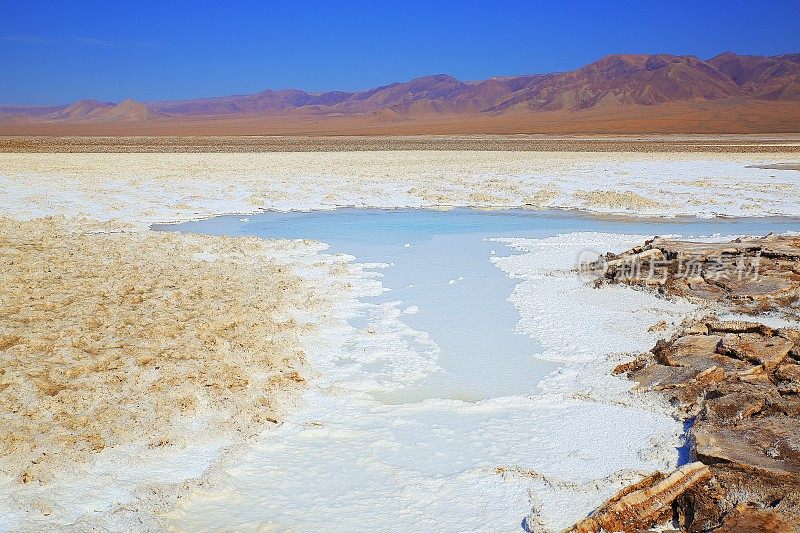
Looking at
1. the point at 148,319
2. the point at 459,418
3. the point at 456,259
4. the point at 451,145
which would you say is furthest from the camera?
the point at 451,145

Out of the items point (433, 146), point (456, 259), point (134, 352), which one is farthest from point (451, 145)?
point (134, 352)

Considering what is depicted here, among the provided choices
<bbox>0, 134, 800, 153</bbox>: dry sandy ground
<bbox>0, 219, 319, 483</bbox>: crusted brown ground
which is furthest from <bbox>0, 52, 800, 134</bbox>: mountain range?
<bbox>0, 219, 319, 483</bbox>: crusted brown ground

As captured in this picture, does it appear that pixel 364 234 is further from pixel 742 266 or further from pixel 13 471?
pixel 13 471

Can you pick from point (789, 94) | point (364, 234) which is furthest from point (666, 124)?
point (364, 234)

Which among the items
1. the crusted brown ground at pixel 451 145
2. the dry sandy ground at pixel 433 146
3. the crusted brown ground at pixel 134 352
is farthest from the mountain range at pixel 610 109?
the crusted brown ground at pixel 134 352

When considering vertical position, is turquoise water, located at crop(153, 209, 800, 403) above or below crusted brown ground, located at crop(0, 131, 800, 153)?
below

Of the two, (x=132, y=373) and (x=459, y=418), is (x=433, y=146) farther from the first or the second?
(x=459, y=418)

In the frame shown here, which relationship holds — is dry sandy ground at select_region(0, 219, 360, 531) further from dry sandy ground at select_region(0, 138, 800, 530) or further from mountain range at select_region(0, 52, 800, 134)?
mountain range at select_region(0, 52, 800, 134)
